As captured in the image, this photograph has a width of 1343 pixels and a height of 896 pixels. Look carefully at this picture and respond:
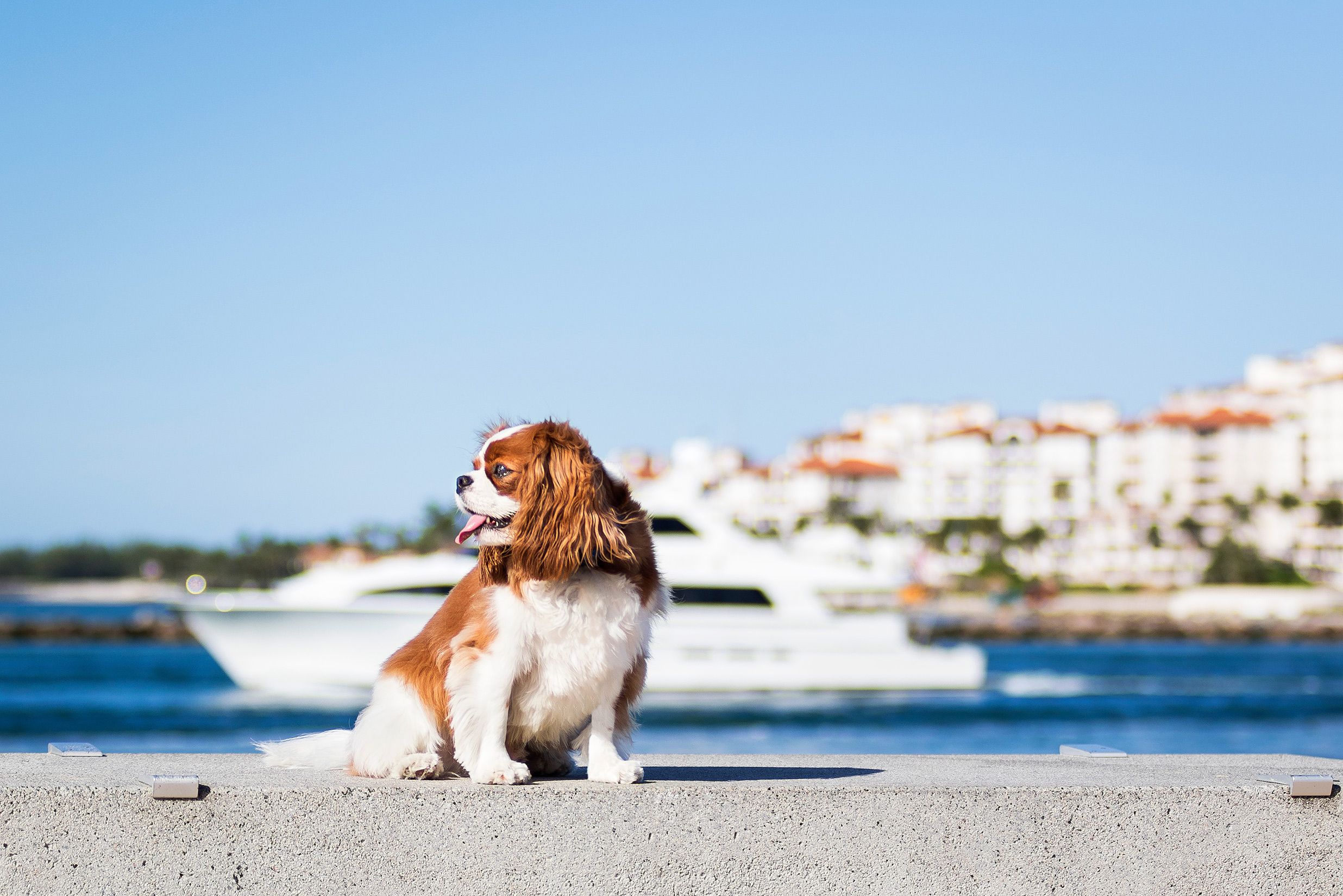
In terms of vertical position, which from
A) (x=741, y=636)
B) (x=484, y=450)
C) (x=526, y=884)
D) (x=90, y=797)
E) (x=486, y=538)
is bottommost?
(x=741, y=636)

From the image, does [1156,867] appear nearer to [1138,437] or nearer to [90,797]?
[90,797]

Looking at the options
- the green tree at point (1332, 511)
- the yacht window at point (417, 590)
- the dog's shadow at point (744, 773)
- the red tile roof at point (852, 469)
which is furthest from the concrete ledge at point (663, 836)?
the red tile roof at point (852, 469)

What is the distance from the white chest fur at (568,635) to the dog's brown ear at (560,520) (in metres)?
0.05

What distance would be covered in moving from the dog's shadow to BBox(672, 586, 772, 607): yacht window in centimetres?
2294

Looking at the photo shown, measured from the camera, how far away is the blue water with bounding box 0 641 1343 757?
25.2m

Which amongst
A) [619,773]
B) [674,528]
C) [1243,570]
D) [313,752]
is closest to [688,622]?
[674,528]

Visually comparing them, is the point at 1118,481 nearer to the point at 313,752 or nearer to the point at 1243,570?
the point at 1243,570

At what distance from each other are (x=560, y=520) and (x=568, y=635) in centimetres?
30

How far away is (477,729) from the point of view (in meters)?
3.61

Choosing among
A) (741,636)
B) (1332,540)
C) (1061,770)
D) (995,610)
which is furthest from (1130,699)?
(1332,540)

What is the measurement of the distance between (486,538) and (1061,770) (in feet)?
6.02

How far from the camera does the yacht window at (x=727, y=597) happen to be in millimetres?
27172

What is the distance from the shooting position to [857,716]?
2792 cm

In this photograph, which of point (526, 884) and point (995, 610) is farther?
point (995, 610)
